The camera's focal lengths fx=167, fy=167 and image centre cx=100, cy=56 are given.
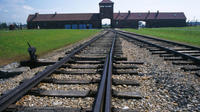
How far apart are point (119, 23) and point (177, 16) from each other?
26273 millimetres

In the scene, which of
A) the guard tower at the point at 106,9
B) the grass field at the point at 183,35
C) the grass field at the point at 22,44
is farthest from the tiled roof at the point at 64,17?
the grass field at the point at 22,44

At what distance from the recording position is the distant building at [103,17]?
69750mm

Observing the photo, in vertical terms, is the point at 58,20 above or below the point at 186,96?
above

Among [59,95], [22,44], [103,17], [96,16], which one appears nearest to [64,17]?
[96,16]

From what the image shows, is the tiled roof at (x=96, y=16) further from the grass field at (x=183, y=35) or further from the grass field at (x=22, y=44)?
the grass field at (x=22, y=44)

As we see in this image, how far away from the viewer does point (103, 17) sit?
69.9 metres

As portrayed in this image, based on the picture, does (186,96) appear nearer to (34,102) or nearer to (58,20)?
(34,102)

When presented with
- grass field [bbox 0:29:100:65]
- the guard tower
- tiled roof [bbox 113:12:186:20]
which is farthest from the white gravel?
tiled roof [bbox 113:12:186:20]

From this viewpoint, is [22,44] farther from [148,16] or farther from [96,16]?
[148,16]

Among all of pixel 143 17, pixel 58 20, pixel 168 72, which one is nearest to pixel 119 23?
pixel 143 17

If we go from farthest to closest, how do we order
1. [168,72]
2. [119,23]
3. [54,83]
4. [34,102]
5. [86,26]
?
[119,23] < [86,26] < [168,72] < [54,83] < [34,102]

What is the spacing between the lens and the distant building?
229 feet

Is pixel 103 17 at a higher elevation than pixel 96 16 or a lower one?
lower

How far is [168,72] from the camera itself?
4.44m
